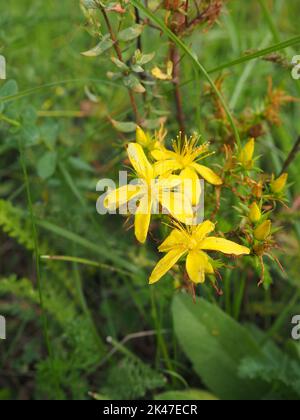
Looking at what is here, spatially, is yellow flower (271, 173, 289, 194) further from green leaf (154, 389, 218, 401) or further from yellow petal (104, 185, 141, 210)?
green leaf (154, 389, 218, 401)

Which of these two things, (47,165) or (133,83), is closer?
(133,83)

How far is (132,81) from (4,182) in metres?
0.98

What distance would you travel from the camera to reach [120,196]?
3.40 feet

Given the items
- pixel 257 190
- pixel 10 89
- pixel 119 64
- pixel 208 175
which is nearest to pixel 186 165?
pixel 208 175

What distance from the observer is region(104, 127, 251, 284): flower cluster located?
1011 mm

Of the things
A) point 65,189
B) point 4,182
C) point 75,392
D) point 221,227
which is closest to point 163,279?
point 221,227

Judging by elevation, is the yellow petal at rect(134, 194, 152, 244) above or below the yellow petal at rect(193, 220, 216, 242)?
above

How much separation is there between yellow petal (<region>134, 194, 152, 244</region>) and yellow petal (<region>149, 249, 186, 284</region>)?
5 cm

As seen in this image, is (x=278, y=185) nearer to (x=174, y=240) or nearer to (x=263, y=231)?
(x=263, y=231)

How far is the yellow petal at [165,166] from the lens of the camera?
1.09m

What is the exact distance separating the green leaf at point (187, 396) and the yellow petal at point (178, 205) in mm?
520

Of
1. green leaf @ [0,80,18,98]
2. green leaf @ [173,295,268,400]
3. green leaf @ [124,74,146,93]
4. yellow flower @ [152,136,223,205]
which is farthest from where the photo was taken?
green leaf @ [173,295,268,400]

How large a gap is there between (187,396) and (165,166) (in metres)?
0.59

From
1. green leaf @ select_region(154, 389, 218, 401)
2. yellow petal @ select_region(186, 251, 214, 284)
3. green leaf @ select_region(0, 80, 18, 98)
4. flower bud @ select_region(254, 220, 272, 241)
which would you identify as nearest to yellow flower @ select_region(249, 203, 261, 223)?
flower bud @ select_region(254, 220, 272, 241)
